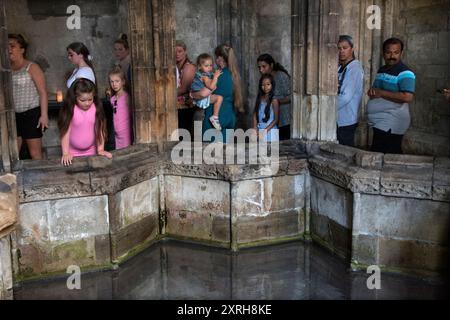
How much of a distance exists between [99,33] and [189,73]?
2488mm

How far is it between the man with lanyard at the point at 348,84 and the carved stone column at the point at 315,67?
1.01 ft

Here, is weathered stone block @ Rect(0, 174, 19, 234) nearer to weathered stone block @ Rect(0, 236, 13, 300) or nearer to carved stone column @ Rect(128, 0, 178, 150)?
weathered stone block @ Rect(0, 236, 13, 300)

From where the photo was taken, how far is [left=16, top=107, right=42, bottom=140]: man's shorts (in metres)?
5.18

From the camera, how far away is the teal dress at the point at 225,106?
537cm

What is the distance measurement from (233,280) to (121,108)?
1935mm

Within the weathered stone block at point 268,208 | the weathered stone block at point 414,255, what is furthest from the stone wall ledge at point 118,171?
the weathered stone block at point 414,255

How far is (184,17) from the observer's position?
752cm

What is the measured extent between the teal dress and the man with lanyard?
3.54 feet

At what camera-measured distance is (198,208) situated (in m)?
4.94

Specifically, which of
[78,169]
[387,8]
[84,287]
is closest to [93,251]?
[84,287]

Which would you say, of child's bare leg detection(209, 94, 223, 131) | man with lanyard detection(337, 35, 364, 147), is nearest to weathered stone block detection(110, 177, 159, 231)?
child's bare leg detection(209, 94, 223, 131)

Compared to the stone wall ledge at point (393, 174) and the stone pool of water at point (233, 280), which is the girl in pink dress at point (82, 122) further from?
the stone wall ledge at point (393, 174)

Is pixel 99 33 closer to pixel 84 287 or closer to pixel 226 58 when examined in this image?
pixel 226 58

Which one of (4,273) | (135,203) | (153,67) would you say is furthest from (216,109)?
(4,273)
